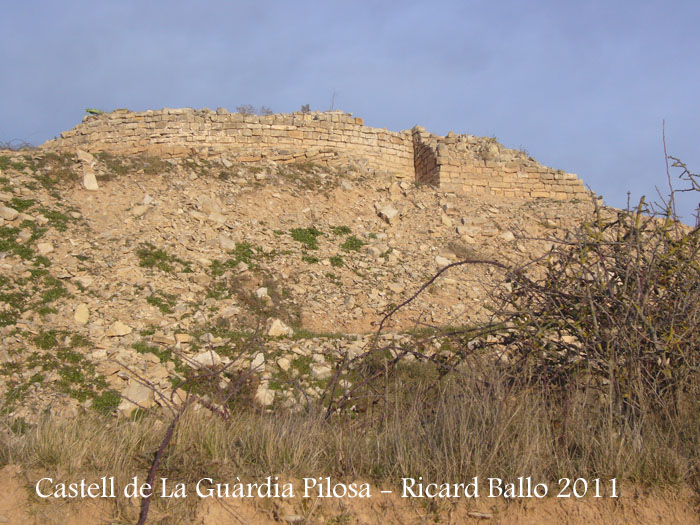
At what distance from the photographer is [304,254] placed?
9.90 metres

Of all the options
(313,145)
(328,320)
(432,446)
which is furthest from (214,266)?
(432,446)

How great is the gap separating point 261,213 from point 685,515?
8902 mm

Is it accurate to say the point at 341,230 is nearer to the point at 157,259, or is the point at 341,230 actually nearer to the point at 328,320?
the point at 328,320

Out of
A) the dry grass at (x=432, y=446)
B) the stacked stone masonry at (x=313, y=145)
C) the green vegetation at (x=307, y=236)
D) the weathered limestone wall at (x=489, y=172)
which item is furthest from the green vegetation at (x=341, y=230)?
the dry grass at (x=432, y=446)

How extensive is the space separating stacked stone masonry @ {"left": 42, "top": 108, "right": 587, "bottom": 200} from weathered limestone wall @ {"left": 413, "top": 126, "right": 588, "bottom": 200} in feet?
0.07

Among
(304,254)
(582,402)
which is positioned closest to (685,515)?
(582,402)

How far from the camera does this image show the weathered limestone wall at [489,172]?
506 inches

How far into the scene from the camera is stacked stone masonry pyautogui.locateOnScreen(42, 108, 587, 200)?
1256cm

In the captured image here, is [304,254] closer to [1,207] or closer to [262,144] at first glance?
[262,144]

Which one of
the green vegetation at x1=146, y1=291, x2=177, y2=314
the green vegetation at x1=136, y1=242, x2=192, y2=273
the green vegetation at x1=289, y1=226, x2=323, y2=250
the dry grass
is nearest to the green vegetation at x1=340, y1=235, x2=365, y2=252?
the green vegetation at x1=289, y1=226, x2=323, y2=250

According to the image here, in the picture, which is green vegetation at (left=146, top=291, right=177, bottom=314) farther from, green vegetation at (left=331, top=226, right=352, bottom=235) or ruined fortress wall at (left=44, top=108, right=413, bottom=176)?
ruined fortress wall at (left=44, top=108, right=413, bottom=176)

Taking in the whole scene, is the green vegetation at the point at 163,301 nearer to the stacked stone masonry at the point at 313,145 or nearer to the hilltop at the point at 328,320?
the hilltop at the point at 328,320

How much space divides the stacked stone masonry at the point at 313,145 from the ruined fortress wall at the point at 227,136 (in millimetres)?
21

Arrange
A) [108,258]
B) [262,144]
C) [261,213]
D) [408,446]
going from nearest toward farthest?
[408,446]
[108,258]
[261,213]
[262,144]
